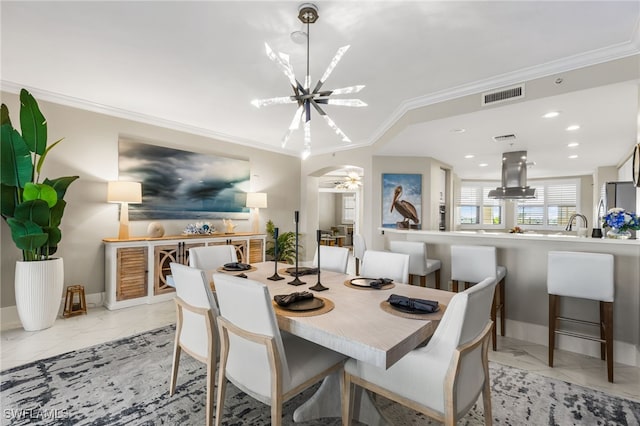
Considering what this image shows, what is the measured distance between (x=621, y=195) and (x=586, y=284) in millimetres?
3794

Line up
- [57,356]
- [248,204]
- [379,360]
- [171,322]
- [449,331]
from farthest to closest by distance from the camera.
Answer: [248,204] < [171,322] < [57,356] < [449,331] < [379,360]

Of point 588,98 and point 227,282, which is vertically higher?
point 588,98

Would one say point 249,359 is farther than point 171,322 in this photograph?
No

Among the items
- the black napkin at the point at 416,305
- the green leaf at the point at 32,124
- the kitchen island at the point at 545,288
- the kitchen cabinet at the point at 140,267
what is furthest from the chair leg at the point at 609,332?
the green leaf at the point at 32,124

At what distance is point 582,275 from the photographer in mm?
2463

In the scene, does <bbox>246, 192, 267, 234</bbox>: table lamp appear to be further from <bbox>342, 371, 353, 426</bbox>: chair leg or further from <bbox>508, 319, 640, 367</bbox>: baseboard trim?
<bbox>342, 371, 353, 426</bbox>: chair leg

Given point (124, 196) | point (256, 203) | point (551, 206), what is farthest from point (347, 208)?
point (124, 196)

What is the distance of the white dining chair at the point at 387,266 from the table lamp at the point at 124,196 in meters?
3.16

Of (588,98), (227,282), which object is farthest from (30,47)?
(588,98)

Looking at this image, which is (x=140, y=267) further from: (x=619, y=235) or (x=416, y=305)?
(x=619, y=235)

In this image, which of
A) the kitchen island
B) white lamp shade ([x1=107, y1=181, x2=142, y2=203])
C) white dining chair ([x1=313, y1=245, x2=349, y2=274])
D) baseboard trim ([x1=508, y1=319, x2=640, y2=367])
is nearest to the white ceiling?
white lamp shade ([x1=107, y1=181, x2=142, y2=203])

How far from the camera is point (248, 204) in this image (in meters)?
5.42

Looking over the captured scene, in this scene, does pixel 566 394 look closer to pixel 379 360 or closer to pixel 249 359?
pixel 379 360

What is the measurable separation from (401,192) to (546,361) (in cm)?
346
